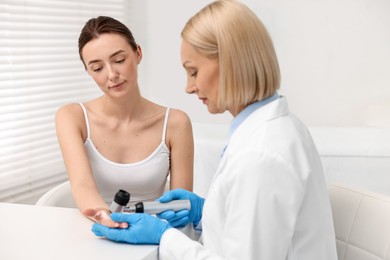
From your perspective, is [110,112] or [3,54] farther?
[3,54]

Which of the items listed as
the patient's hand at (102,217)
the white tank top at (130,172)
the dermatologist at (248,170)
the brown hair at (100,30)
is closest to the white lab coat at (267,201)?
the dermatologist at (248,170)

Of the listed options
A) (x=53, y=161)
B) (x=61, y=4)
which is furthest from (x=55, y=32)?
(x=53, y=161)

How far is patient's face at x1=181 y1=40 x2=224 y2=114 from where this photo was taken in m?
1.03

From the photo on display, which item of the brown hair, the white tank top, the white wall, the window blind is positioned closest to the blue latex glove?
the white tank top

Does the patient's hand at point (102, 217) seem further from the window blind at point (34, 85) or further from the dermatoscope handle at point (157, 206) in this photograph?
the window blind at point (34, 85)

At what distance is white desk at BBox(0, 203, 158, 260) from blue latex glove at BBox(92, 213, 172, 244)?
13mm

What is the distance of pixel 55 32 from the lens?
232 centimetres

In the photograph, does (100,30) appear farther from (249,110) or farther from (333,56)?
(333,56)

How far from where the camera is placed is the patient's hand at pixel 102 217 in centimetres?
109

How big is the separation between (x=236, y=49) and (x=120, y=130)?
798 mm

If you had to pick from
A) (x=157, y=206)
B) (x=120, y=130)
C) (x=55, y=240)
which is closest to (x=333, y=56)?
(x=120, y=130)

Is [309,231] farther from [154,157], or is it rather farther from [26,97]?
[26,97]

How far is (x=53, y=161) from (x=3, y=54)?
0.54 metres

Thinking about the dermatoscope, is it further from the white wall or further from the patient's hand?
the white wall
